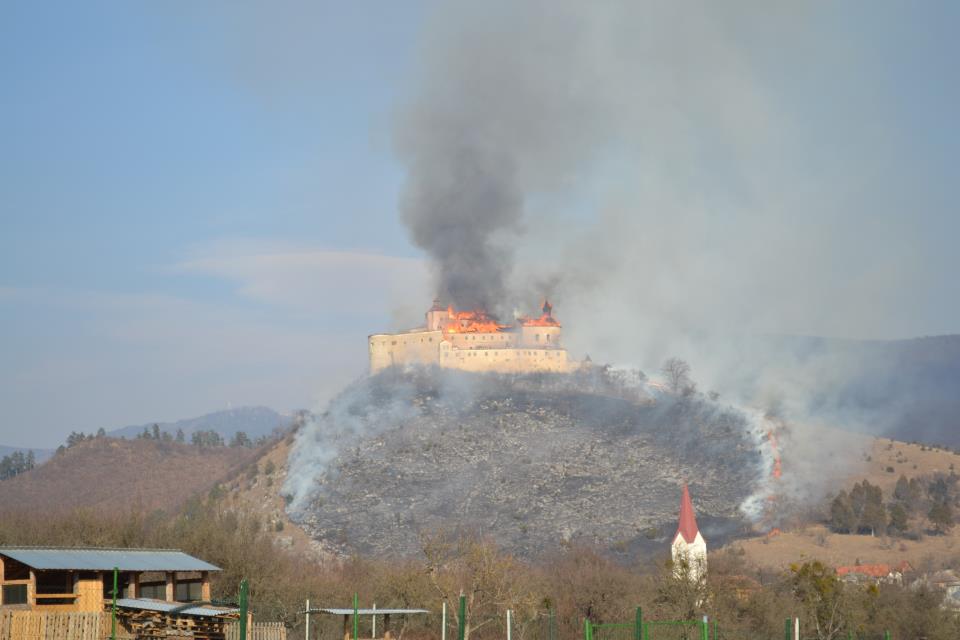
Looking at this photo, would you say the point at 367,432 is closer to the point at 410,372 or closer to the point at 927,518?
the point at 410,372

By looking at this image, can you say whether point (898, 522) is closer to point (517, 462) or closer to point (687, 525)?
point (517, 462)

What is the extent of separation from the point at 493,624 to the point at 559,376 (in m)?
108

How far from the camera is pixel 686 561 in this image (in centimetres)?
6334

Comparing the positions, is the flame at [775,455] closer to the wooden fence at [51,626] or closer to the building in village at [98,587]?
the building in village at [98,587]

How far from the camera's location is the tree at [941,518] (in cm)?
12581

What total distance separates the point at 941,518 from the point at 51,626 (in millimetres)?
106605

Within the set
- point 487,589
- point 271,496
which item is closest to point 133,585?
point 487,589

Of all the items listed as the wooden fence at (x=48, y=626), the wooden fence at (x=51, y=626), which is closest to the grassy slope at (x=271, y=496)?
the wooden fence at (x=48, y=626)

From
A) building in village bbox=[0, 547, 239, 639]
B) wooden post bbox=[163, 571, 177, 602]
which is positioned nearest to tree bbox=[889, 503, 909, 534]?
wooden post bbox=[163, 571, 177, 602]

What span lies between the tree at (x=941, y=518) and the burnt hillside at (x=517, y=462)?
54.2ft

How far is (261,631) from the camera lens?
39.9 m

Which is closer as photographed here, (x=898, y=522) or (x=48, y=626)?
(x=48, y=626)

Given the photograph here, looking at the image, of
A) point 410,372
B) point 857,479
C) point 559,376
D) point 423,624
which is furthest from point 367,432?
point 423,624

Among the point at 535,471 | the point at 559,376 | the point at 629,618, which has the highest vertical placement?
the point at 559,376
